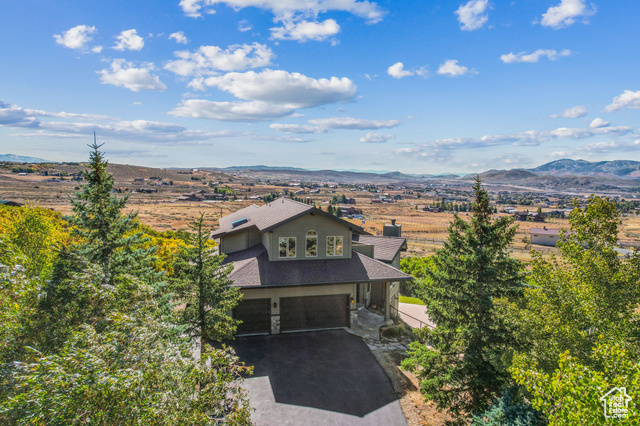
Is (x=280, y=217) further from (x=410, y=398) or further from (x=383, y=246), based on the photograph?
(x=410, y=398)

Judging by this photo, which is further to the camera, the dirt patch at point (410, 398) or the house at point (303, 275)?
the house at point (303, 275)

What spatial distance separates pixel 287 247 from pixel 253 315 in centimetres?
449

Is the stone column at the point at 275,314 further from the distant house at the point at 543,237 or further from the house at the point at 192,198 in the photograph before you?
the house at the point at 192,198

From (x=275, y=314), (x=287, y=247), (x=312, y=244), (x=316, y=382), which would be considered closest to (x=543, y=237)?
(x=312, y=244)

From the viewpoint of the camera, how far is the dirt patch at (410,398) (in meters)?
13.4

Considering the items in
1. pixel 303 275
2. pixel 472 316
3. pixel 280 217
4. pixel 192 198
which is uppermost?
pixel 280 217

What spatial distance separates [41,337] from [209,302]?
601cm

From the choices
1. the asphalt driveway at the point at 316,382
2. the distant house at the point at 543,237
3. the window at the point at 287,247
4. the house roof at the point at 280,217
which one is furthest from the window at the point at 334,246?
the distant house at the point at 543,237

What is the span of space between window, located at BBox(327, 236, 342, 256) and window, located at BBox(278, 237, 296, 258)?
227cm

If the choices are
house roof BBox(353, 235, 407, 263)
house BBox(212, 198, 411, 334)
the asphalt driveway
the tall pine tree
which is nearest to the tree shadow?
the asphalt driveway

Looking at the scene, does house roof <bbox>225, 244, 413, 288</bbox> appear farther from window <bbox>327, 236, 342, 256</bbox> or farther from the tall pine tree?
the tall pine tree

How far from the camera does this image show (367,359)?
17.9m

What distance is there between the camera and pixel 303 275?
2044 centimetres

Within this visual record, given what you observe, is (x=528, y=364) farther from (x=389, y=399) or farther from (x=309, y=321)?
(x=309, y=321)
